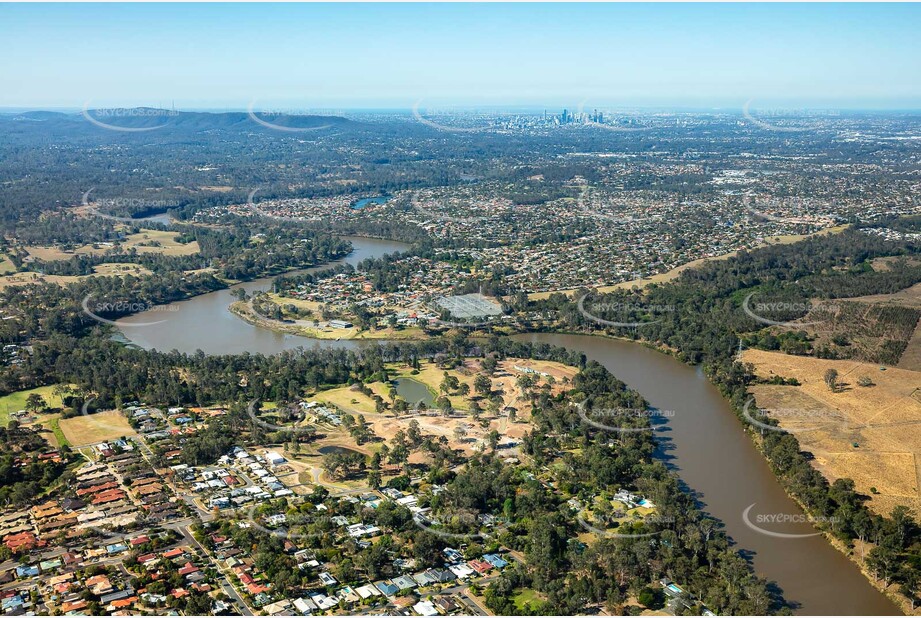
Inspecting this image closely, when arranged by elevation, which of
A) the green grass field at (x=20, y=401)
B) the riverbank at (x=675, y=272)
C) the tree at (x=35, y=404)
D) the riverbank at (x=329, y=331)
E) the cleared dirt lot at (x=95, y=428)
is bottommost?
the cleared dirt lot at (x=95, y=428)

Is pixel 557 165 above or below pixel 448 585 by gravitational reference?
above

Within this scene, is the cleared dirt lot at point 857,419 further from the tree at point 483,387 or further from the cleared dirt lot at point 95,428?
the cleared dirt lot at point 95,428

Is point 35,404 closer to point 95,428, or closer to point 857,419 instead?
point 95,428

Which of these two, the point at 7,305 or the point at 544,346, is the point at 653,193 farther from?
the point at 7,305

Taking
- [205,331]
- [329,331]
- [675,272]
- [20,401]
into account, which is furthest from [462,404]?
[675,272]

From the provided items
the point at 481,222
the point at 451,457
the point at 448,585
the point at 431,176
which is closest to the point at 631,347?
the point at 451,457

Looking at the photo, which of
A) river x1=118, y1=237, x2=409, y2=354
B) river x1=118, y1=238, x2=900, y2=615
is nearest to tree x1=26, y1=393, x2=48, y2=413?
river x1=118, y1=237, x2=409, y2=354

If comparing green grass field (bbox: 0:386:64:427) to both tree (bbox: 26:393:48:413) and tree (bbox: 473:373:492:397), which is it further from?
tree (bbox: 473:373:492:397)

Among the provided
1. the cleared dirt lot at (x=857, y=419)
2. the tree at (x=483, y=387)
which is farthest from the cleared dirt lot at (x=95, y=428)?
the cleared dirt lot at (x=857, y=419)
